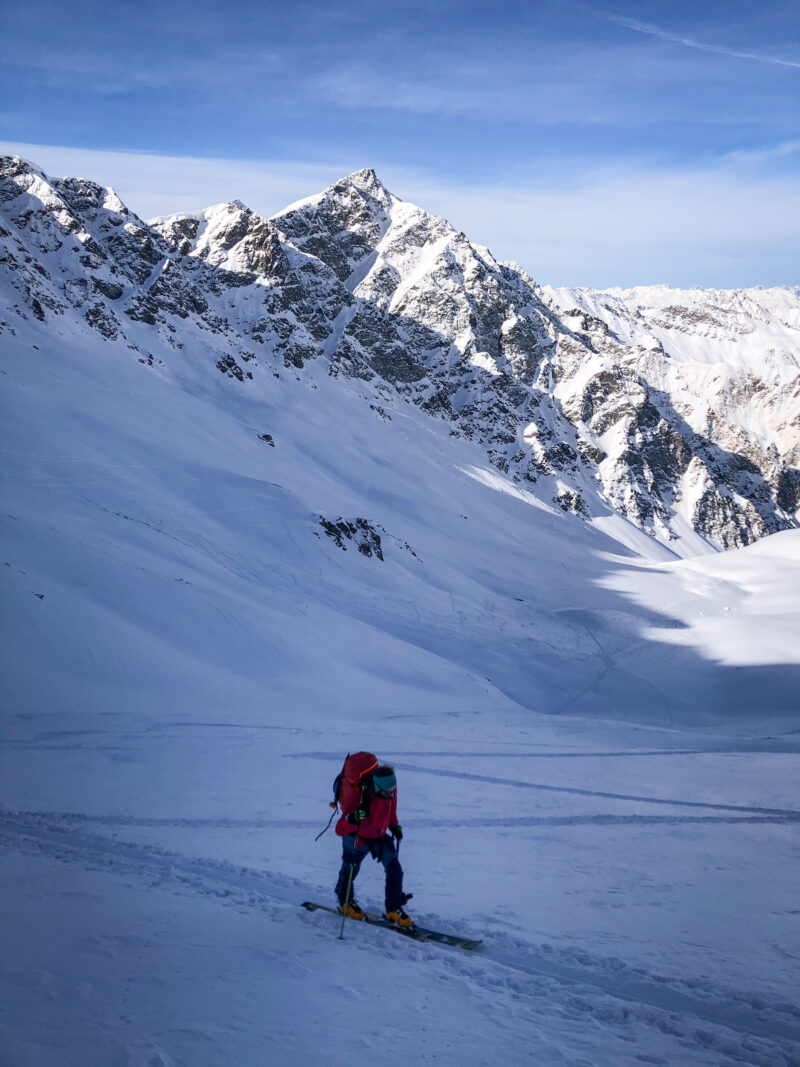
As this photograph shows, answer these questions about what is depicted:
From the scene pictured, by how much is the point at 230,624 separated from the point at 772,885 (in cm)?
1992

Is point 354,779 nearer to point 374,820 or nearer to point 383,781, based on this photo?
point 383,781

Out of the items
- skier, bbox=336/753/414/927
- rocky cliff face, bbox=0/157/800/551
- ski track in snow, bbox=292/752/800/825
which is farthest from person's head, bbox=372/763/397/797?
rocky cliff face, bbox=0/157/800/551

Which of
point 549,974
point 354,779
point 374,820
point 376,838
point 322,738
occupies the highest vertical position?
point 354,779

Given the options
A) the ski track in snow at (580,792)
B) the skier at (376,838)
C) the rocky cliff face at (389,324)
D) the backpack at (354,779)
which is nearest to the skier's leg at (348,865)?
the skier at (376,838)

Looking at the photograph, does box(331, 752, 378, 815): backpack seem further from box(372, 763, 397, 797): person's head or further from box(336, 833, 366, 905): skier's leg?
box(336, 833, 366, 905): skier's leg

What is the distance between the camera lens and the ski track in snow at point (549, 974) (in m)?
5.39

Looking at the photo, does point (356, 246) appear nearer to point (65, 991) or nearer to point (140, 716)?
point (140, 716)

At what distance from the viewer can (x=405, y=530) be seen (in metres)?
64.5

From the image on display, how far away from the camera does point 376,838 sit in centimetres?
711

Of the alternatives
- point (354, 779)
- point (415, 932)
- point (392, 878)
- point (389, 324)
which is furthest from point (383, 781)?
point (389, 324)

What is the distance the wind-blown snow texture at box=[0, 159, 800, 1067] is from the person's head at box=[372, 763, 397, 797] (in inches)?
50.0

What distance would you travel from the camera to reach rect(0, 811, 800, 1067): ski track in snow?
5.39 meters

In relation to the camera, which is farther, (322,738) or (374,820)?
(322,738)

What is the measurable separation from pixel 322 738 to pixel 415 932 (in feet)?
33.0
